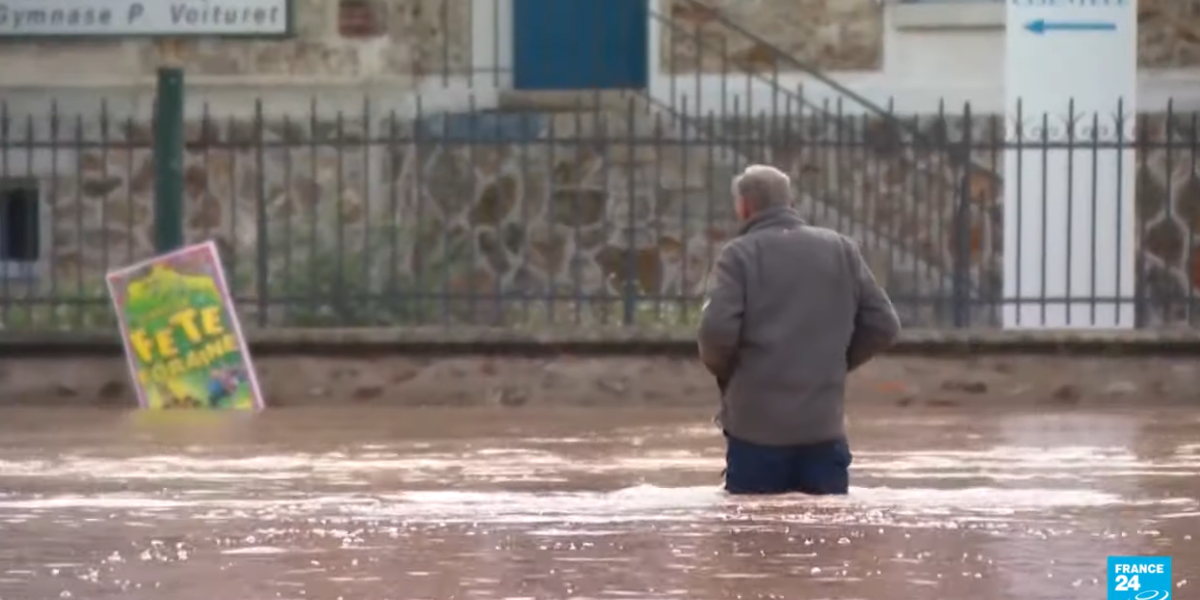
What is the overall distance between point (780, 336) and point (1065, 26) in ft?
19.6

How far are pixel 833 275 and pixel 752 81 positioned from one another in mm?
9268

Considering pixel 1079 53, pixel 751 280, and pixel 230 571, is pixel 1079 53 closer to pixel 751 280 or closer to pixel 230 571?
pixel 751 280

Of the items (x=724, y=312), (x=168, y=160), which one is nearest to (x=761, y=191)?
(x=724, y=312)

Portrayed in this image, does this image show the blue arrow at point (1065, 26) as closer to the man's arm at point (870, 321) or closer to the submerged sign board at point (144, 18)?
the man's arm at point (870, 321)

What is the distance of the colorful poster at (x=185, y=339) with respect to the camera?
14.0 m

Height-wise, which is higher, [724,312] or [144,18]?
[144,18]

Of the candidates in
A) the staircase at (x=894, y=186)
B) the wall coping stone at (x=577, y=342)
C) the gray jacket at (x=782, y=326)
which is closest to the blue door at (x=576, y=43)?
the staircase at (x=894, y=186)

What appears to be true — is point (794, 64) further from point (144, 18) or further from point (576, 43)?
point (144, 18)

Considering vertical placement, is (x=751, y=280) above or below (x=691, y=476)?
above

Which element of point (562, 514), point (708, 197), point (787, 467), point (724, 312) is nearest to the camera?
point (562, 514)

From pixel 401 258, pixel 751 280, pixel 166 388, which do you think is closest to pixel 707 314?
pixel 751 280

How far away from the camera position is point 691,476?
33.8 feet

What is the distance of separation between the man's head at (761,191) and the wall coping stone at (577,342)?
18.0ft

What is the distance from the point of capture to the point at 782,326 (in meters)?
8.59
